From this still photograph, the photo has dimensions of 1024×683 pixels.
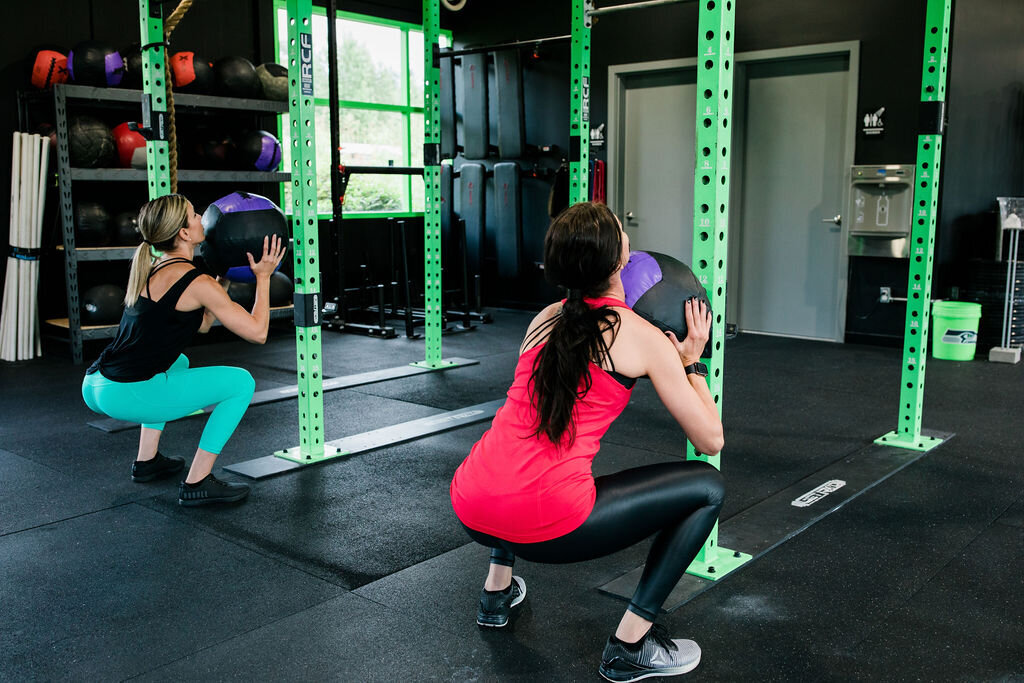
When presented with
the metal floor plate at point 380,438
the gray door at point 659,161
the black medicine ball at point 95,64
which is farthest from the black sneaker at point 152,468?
the gray door at point 659,161

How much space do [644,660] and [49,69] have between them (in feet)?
18.4

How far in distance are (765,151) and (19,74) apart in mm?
5591

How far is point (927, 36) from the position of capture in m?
3.82

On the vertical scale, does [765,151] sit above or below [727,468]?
above

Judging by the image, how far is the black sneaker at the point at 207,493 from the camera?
3.23m

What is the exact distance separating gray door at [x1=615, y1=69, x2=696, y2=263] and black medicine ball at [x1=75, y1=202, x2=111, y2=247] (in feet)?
13.7

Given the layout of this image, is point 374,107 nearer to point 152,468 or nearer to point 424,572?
point 152,468

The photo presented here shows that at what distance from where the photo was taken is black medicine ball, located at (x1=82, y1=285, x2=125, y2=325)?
19.7 feet

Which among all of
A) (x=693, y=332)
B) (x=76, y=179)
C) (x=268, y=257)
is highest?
(x=76, y=179)

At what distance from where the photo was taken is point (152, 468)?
11.6ft

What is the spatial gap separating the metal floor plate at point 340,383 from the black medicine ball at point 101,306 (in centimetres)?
160

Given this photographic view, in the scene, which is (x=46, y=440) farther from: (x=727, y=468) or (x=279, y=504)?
(x=727, y=468)

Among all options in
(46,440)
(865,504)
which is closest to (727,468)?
(865,504)

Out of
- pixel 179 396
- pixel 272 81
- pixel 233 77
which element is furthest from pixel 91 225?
pixel 179 396
